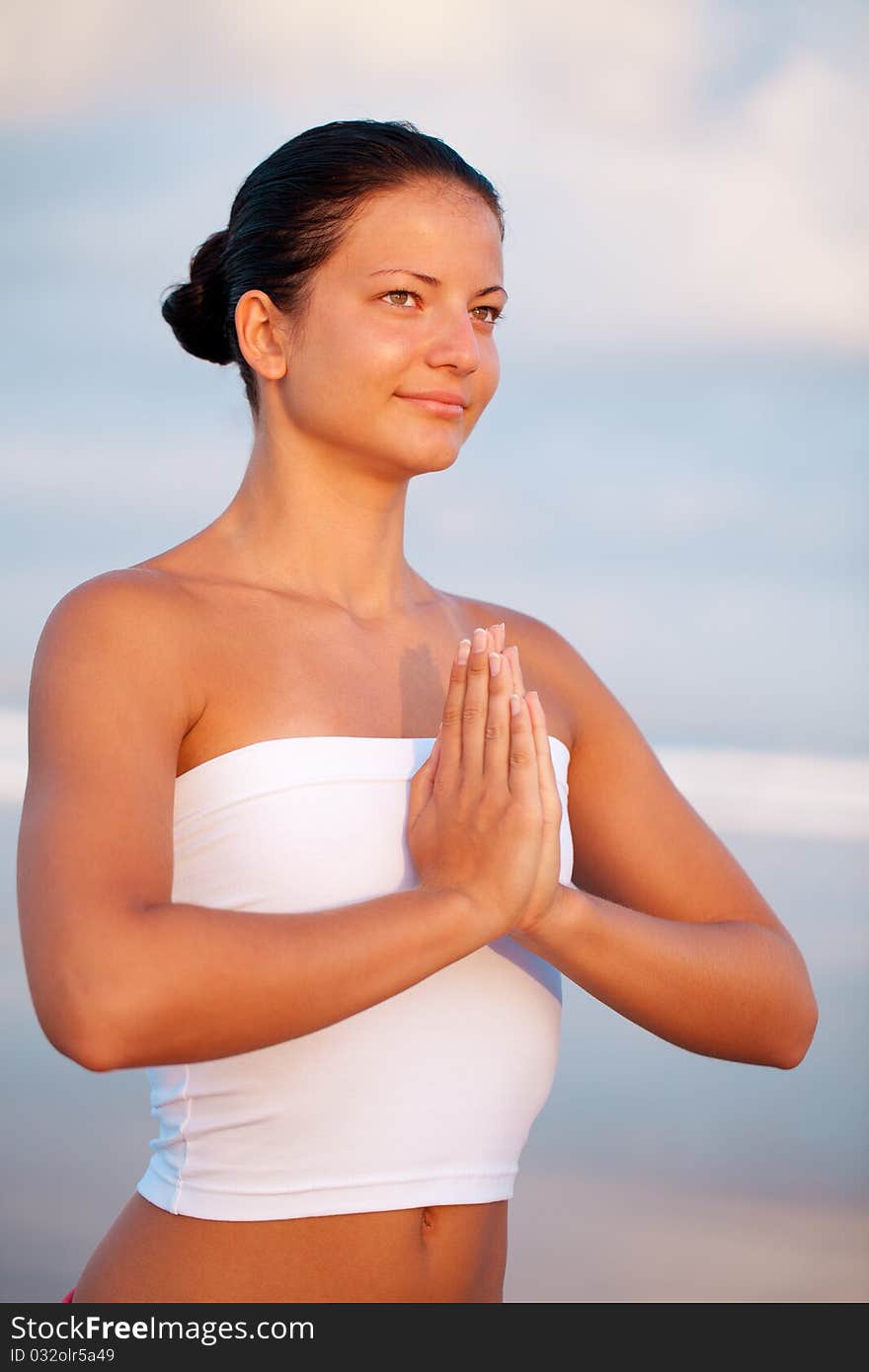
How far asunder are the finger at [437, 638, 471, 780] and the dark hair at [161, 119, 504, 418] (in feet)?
1.62

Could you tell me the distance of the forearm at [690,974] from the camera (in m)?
1.76

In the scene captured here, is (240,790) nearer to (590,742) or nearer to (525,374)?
(590,742)

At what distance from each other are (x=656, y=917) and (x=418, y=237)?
0.80 m

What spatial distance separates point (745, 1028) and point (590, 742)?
1.35 ft

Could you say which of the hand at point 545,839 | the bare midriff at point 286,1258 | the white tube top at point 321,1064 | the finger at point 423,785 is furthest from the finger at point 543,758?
the bare midriff at point 286,1258

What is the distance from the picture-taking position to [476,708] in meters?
1.71

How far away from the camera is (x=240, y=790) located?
1746 millimetres

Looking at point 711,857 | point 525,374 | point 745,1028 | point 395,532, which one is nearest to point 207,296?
point 395,532

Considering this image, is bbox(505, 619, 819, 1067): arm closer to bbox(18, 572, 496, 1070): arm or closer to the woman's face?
bbox(18, 572, 496, 1070): arm

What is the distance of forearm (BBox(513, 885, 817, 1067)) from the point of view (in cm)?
176

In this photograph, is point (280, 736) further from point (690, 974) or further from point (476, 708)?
point (690, 974)

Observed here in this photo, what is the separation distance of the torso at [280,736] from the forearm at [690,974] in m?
0.29

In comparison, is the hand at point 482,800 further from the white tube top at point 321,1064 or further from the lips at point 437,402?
the lips at point 437,402

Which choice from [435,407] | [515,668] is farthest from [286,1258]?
[435,407]
